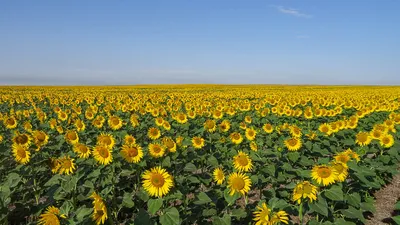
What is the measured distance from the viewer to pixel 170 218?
3668 millimetres

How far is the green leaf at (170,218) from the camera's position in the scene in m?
3.59

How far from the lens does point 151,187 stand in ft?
13.0

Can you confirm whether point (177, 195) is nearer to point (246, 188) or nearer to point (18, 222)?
point (246, 188)

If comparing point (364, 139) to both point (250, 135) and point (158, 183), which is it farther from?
point (158, 183)

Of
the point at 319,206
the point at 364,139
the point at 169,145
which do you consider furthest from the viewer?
the point at 364,139

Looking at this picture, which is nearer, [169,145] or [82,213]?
[82,213]

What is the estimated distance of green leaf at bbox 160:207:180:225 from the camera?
359 cm

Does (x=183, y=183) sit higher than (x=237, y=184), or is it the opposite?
(x=237, y=184)

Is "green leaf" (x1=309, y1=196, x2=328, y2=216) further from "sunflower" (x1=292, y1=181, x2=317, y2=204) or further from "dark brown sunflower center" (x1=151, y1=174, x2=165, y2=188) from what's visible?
"dark brown sunflower center" (x1=151, y1=174, x2=165, y2=188)

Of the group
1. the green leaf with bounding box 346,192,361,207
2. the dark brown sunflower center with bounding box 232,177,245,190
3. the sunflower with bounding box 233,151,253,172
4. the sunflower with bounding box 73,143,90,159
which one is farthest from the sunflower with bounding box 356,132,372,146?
the sunflower with bounding box 73,143,90,159

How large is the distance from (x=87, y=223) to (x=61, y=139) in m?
4.88

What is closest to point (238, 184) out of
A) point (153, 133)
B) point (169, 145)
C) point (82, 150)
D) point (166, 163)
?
point (166, 163)

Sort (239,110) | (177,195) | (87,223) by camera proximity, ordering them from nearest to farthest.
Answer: (87,223), (177,195), (239,110)

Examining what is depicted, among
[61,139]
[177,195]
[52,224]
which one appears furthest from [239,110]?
[52,224]
